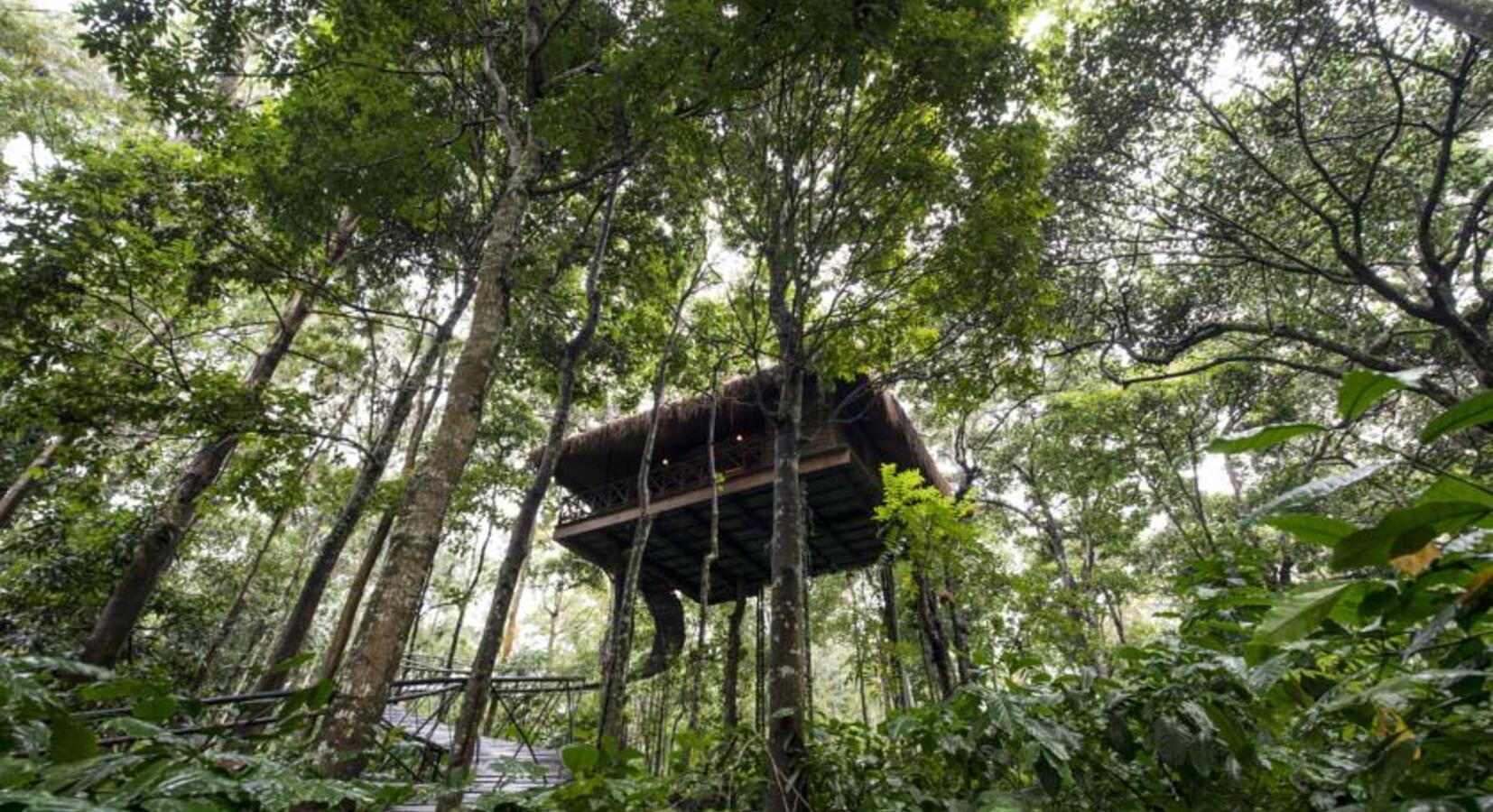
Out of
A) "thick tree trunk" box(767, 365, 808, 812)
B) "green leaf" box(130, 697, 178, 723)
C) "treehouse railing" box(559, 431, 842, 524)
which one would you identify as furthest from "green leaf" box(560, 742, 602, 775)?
"treehouse railing" box(559, 431, 842, 524)

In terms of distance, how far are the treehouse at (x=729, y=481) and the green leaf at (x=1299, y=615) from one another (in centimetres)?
784

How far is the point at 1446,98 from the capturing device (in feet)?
22.2

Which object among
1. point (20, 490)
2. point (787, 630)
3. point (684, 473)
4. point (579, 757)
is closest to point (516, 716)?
point (684, 473)

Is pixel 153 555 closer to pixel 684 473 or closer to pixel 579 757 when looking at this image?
pixel 684 473

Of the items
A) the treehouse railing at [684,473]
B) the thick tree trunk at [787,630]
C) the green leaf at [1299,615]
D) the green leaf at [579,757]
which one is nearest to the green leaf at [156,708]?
the green leaf at [579,757]

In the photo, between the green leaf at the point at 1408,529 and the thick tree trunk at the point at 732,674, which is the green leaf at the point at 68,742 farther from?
the thick tree trunk at the point at 732,674

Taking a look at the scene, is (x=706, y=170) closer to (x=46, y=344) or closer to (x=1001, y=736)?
(x=1001, y=736)

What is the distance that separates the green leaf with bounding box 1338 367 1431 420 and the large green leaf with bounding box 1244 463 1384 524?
78 millimetres

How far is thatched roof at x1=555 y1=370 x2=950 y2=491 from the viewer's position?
957cm

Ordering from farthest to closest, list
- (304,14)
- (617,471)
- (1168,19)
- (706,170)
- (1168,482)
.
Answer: (1168,482), (617,471), (1168,19), (706,170), (304,14)

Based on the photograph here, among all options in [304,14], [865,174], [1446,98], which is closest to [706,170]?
[865,174]

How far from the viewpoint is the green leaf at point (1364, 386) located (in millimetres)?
818

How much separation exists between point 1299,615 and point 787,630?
12.0 ft

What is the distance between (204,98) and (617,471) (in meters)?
7.84
